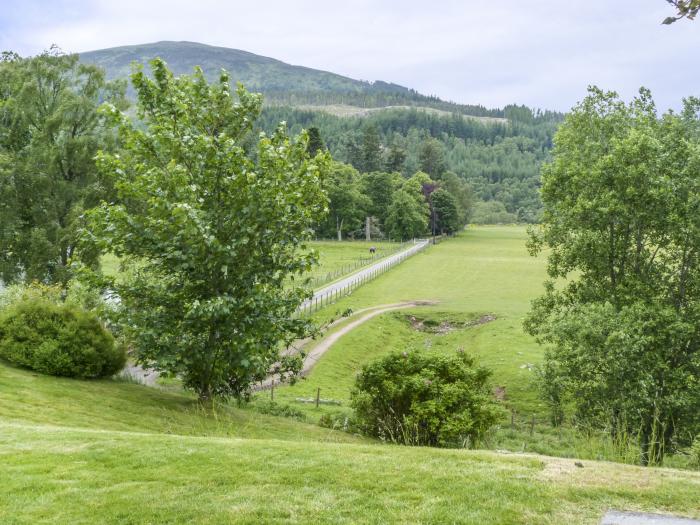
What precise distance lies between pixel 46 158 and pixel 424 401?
92.4ft

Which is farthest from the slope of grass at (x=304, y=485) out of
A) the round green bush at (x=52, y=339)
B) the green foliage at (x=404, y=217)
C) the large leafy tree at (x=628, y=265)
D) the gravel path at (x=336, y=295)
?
the green foliage at (x=404, y=217)

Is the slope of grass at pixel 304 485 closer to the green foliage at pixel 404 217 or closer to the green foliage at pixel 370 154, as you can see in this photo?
the green foliage at pixel 404 217

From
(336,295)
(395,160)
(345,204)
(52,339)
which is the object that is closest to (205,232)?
(52,339)

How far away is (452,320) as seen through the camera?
58844 millimetres

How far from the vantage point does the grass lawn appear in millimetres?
40125

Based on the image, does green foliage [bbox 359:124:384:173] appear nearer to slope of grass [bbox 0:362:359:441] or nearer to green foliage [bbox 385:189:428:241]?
green foliage [bbox 385:189:428:241]

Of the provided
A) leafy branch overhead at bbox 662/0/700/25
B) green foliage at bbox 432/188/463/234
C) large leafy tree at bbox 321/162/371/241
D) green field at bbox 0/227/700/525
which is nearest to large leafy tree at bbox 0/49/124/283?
green field at bbox 0/227/700/525

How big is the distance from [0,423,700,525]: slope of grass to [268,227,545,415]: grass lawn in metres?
17.8

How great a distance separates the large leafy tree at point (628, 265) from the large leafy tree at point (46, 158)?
1085 inches

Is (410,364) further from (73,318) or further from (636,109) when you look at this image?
(636,109)

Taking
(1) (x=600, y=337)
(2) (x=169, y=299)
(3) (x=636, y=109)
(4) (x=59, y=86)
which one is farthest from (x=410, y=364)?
(4) (x=59, y=86)

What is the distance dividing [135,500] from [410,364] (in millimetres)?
14176

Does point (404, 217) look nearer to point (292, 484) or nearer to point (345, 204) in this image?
point (345, 204)

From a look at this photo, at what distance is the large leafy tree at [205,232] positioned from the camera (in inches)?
731
